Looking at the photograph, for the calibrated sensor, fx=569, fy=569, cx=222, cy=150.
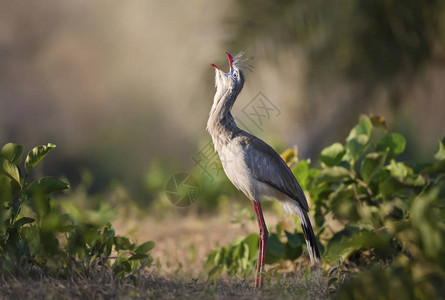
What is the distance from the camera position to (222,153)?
3.46m

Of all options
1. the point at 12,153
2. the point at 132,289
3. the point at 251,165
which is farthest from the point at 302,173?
the point at 12,153

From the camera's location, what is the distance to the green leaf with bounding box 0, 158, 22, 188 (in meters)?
3.06

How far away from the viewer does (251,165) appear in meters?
3.38

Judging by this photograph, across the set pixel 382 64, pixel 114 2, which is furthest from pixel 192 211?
pixel 114 2

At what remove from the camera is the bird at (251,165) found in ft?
11.1

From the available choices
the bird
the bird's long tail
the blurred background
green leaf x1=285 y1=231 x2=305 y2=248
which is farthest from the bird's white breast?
the blurred background

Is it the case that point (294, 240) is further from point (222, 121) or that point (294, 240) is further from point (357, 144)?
point (222, 121)

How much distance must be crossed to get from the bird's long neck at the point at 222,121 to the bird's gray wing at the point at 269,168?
110 millimetres

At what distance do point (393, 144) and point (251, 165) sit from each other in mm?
1211

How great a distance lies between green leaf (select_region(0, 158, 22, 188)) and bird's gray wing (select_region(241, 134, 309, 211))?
4.21 feet

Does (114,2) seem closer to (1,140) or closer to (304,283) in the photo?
(1,140)

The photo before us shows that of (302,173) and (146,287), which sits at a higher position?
(302,173)

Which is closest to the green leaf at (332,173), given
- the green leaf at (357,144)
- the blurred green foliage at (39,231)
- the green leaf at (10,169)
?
the green leaf at (357,144)

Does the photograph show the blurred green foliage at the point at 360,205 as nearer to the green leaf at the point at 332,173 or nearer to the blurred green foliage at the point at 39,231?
the green leaf at the point at 332,173
